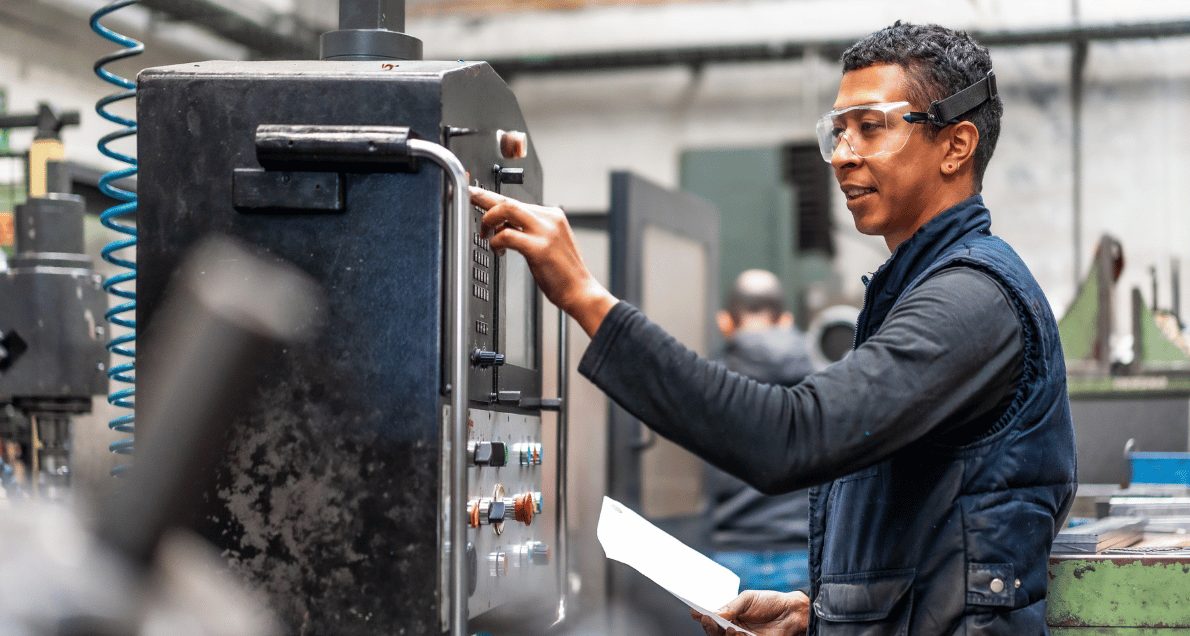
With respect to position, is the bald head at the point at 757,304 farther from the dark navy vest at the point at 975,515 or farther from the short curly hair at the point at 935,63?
the dark navy vest at the point at 975,515

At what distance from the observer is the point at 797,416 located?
1.09 m

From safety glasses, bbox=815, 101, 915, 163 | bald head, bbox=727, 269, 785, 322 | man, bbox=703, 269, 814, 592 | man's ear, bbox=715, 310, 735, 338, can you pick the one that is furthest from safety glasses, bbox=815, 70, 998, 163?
man's ear, bbox=715, 310, 735, 338

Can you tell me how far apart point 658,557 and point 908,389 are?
37cm

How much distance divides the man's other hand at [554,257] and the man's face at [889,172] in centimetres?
37

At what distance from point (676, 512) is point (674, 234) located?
3.34 ft

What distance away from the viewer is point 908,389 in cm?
111

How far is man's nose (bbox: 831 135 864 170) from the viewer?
1.34 metres

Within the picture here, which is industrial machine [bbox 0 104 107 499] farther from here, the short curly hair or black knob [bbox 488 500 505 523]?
the short curly hair

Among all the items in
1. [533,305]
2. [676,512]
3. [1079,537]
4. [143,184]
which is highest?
[143,184]

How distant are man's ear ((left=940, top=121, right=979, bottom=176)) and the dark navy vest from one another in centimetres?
10

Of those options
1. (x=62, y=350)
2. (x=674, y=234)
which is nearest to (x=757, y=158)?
(x=674, y=234)

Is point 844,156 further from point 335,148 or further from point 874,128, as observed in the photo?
point 335,148

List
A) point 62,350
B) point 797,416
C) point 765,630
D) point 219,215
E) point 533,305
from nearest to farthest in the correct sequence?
point 797,416 < point 219,215 < point 765,630 < point 533,305 < point 62,350

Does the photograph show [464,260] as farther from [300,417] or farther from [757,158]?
[757,158]
